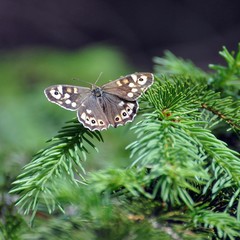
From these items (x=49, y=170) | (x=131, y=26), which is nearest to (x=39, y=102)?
(x=49, y=170)

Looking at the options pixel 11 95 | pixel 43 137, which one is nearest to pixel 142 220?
pixel 43 137

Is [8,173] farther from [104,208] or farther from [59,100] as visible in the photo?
[104,208]

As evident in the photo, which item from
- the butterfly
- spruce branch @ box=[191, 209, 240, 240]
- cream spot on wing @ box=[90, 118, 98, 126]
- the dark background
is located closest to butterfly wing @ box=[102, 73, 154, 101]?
the butterfly

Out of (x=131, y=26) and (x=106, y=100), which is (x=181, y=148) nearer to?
(x=106, y=100)

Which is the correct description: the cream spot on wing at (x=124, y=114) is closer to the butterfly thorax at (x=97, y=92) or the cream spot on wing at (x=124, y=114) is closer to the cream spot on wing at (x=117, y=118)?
the cream spot on wing at (x=117, y=118)

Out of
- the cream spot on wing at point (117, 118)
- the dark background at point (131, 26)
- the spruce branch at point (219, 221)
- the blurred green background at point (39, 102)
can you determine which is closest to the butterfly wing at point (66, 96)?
the cream spot on wing at point (117, 118)

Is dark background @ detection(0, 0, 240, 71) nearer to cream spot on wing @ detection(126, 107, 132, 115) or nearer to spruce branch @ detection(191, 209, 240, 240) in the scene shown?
cream spot on wing @ detection(126, 107, 132, 115)

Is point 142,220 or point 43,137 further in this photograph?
point 43,137
